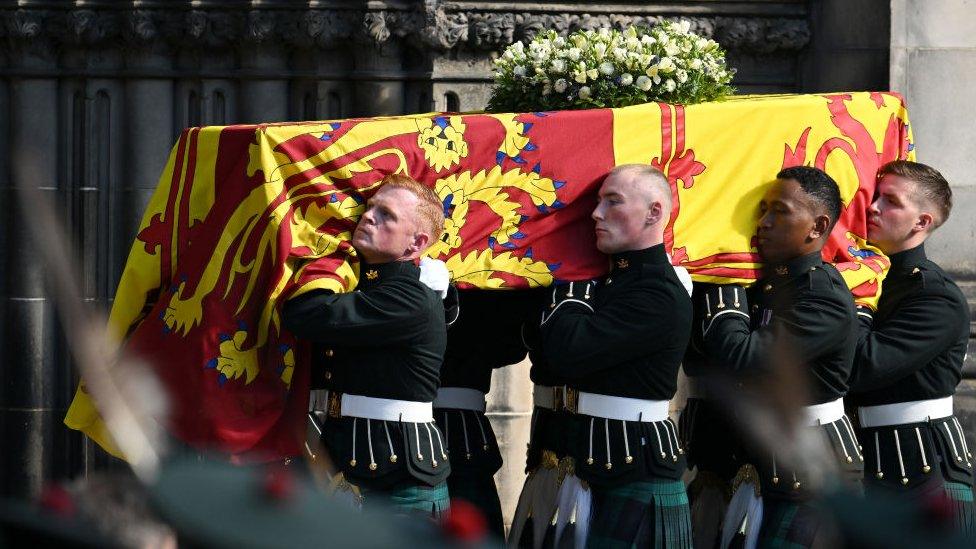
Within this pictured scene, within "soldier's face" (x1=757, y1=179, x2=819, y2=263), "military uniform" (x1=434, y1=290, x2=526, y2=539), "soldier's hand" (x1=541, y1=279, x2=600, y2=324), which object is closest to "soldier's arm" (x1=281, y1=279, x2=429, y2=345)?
"soldier's hand" (x1=541, y1=279, x2=600, y2=324)

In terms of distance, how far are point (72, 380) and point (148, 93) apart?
1.30 metres

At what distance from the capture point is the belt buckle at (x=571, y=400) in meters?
5.42

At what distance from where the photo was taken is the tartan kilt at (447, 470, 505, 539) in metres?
5.88

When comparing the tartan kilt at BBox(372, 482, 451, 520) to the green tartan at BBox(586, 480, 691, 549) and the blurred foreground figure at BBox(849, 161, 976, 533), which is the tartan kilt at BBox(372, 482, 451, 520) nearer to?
the green tartan at BBox(586, 480, 691, 549)

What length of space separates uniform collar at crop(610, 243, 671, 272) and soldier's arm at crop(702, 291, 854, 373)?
0.30m

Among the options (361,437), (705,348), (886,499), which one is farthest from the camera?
(705,348)

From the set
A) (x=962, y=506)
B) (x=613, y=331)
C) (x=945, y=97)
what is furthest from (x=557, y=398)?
(x=945, y=97)

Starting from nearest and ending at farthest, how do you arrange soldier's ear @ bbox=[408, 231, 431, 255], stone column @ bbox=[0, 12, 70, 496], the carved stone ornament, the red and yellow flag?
the red and yellow flag → soldier's ear @ bbox=[408, 231, 431, 255] → the carved stone ornament → stone column @ bbox=[0, 12, 70, 496]

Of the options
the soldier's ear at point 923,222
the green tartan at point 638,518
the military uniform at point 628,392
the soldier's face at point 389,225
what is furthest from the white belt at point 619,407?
the soldier's ear at point 923,222

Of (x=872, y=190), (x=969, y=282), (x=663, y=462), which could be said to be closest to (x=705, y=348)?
(x=663, y=462)

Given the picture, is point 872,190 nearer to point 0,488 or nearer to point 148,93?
point 148,93

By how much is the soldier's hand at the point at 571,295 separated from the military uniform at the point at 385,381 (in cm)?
35

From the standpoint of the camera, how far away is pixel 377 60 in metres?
7.59

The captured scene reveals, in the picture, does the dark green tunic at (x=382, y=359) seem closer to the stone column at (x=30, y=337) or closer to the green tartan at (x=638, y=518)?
the green tartan at (x=638, y=518)
